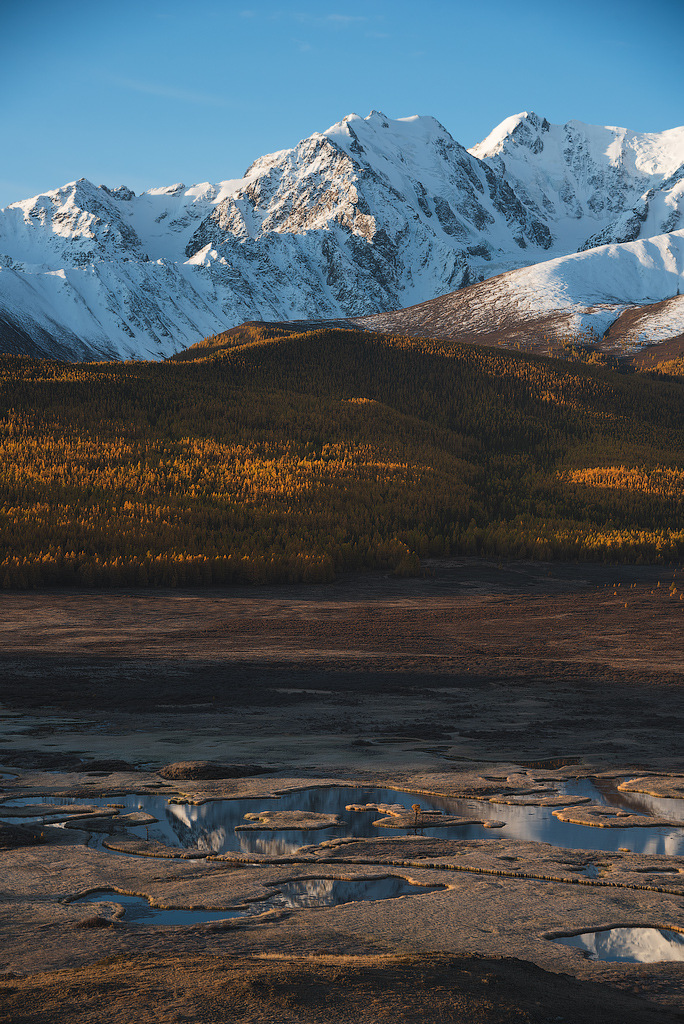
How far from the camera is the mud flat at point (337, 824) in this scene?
409 cm

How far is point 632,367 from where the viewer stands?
78.0 metres

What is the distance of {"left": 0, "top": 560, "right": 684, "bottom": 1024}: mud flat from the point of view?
13.4ft

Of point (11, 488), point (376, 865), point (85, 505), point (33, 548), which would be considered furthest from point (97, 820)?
point (11, 488)

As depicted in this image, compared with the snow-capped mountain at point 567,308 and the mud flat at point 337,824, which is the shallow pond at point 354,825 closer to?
the mud flat at point 337,824

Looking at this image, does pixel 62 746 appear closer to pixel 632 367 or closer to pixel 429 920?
pixel 429 920

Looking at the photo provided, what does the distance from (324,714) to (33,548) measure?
17919mm

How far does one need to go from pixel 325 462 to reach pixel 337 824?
117ft

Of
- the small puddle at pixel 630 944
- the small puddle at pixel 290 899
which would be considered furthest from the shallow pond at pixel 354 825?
the small puddle at pixel 630 944

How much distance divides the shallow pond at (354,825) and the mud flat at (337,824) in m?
0.03

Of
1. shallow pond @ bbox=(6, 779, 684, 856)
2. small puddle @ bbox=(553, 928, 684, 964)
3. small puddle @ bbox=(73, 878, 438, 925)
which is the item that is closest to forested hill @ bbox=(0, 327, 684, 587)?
shallow pond @ bbox=(6, 779, 684, 856)

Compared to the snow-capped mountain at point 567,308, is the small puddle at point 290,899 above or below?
below

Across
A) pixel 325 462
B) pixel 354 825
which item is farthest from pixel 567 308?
pixel 354 825

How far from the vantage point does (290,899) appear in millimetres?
→ 5625

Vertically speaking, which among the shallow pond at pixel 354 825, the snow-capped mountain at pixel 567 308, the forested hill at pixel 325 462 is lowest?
the shallow pond at pixel 354 825
